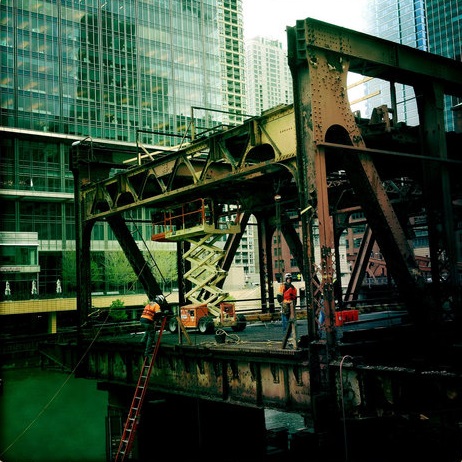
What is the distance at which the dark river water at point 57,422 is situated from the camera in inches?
925

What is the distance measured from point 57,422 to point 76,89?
50.1 meters

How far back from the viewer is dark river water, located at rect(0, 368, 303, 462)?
77.0 ft

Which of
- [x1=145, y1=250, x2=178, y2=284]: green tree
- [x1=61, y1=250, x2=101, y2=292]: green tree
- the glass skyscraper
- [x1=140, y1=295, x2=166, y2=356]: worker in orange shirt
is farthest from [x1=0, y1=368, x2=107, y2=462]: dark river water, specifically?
[x1=145, y1=250, x2=178, y2=284]: green tree

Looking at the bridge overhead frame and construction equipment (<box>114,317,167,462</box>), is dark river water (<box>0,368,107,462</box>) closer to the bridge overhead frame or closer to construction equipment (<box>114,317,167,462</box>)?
construction equipment (<box>114,317,167,462</box>)

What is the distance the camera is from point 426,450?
1634cm

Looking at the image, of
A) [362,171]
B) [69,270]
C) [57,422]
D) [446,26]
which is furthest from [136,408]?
[446,26]

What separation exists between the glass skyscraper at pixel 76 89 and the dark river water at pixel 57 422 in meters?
22.8

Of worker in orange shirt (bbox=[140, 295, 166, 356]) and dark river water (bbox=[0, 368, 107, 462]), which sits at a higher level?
worker in orange shirt (bbox=[140, 295, 166, 356])

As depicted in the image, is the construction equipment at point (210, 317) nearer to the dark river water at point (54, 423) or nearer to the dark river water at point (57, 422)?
the dark river water at point (57, 422)

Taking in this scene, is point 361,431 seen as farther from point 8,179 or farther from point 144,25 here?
point 144,25

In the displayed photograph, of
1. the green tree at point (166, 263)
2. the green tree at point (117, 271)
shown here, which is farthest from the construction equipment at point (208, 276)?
the green tree at point (166, 263)

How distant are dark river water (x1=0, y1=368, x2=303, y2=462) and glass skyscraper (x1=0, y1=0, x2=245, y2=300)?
22775mm

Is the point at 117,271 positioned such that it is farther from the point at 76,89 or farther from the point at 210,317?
the point at 210,317

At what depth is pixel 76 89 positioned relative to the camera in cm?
6775
